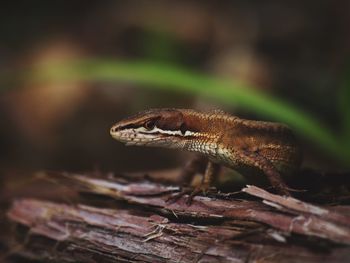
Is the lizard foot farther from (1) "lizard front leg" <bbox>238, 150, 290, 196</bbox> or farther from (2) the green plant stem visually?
(2) the green plant stem

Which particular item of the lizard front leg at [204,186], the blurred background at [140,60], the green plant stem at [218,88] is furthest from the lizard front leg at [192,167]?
→ the blurred background at [140,60]

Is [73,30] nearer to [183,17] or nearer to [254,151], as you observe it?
[183,17]

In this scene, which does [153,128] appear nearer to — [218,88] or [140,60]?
[218,88]

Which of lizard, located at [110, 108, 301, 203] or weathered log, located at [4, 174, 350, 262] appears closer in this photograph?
weathered log, located at [4, 174, 350, 262]

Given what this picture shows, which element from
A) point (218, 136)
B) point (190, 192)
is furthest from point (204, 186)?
point (218, 136)

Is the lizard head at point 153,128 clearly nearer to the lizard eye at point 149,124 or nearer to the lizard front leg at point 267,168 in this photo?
the lizard eye at point 149,124

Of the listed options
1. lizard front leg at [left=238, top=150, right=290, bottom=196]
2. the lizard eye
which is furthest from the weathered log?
the lizard eye
